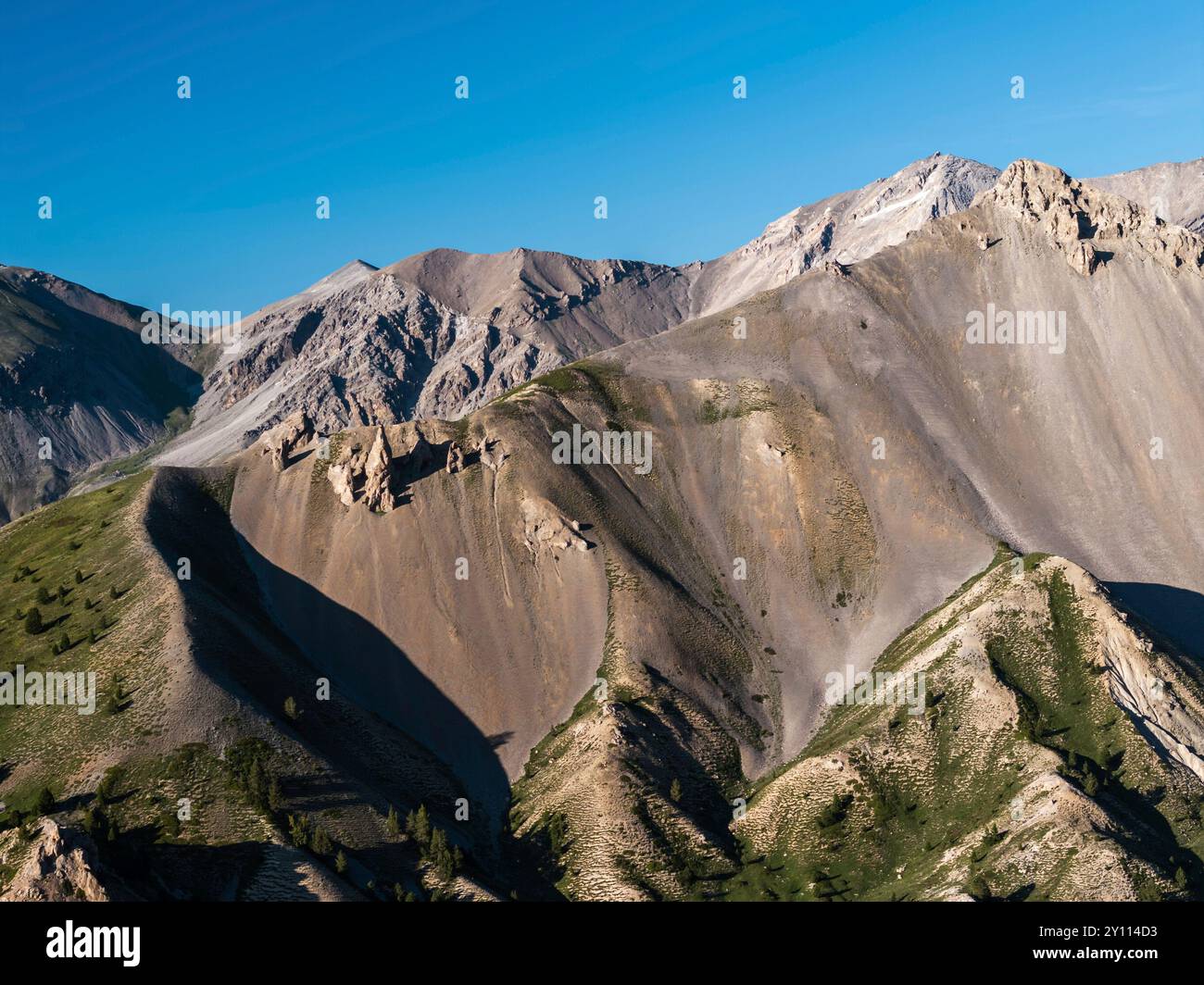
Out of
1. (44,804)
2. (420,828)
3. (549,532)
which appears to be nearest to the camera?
(44,804)

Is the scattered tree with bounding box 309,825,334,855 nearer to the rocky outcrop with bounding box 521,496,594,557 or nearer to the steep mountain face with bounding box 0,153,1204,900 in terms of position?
the steep mountain face with bounding box 0,153,1204,900

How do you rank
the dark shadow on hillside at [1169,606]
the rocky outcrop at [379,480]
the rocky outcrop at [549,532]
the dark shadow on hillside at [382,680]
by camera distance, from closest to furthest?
the dark shadow on hillside at [382,680]
the rocky outcrop at [549,532]
the rocky outcrop at [379,480]
the dark shadow on hillside at [1169,606]

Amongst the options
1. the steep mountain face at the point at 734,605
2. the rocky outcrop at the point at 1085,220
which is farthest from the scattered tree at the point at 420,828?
the rocky outcrop at the point at 1085,220

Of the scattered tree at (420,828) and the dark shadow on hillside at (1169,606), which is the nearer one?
the scattered tree at (420,828)

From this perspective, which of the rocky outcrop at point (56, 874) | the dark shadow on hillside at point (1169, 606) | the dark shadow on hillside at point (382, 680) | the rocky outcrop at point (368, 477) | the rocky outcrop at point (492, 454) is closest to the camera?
the rocky outcrop at point (56, 874)

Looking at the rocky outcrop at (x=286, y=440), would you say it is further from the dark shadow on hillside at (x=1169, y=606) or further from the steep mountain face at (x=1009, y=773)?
the dark shadow on hillside at (x=1169, y=606)

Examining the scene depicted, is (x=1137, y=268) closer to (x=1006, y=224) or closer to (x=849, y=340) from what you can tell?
(x=1006, y=224)

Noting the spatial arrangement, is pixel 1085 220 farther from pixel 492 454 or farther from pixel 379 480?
pixel 379 480

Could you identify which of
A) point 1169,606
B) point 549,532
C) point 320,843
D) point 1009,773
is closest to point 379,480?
point 549,532
